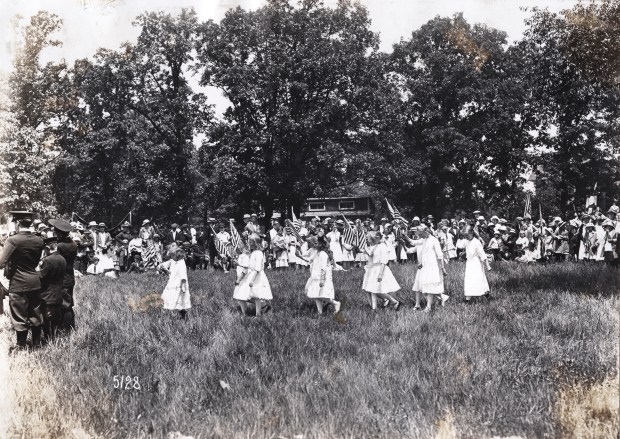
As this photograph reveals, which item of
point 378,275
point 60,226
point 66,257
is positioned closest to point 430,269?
point 378,275

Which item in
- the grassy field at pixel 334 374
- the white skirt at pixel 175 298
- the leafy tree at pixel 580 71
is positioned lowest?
the grassy field at pixel 334 374

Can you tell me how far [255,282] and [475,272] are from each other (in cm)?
517

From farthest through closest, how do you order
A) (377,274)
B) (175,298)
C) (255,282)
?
(377,274) → (255,282) → (175,298)

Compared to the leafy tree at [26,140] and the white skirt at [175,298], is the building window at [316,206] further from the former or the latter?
the white skirt at [175,298]

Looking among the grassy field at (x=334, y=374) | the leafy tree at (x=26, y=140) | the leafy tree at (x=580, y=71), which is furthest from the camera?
the leafy tree at (x=26, y=140)

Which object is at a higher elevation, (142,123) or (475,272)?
(142,123)

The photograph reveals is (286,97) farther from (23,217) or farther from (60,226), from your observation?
(23,217)

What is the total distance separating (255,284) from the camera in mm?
10586

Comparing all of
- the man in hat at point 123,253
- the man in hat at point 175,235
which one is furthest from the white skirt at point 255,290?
the man in hat at point 123,253

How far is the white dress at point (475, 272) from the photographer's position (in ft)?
38.0

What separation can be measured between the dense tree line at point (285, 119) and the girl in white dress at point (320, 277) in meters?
17.3

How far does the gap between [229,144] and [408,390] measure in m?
24.3

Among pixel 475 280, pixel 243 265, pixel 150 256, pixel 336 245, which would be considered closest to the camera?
pixel 243 265

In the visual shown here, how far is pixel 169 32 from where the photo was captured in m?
29.8
